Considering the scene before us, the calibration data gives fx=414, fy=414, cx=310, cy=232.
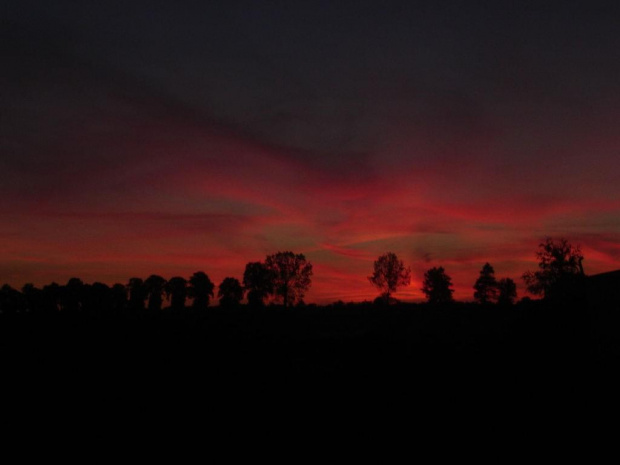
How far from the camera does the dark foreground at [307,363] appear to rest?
55.4ft

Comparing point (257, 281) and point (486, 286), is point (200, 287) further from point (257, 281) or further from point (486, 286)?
point (486, 286)

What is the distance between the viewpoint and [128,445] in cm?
1185

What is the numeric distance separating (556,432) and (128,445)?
42.5 feet

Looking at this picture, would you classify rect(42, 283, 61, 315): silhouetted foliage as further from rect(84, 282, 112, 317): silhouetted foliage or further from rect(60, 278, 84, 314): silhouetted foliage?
rect(84, 282, 112, 317): silhouetted foliage

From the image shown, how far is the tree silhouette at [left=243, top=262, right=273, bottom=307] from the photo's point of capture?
307 ft

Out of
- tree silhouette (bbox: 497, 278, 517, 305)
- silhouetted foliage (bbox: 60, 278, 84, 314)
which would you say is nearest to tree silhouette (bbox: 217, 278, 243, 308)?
silhouetted foliage (bbox: 60, 278, 84, 314)

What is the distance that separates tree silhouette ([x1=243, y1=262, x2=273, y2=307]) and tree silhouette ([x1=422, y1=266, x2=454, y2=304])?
46.0 m

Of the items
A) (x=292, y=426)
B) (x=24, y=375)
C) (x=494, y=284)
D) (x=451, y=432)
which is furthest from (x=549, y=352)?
(x=494, y=284)

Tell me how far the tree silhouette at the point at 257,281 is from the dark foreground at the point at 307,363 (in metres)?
58.5

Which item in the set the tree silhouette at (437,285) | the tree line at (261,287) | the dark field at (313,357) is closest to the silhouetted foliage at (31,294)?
the tree line at (261,287)

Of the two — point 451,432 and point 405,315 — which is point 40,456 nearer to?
point 451,432

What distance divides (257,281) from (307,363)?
249 feet

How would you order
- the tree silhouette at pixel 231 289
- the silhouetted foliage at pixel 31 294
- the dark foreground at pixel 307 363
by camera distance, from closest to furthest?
the dark foreground at pixel 307 363, the silhouetted foliage at pixel 31 294, the tree silhouette at pixel 231 289

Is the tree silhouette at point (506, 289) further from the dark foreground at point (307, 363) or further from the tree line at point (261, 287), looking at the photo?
the dark foreground at point (307, 363)
